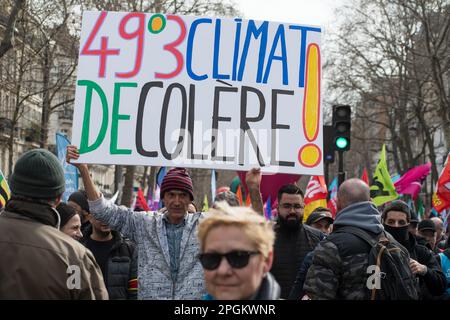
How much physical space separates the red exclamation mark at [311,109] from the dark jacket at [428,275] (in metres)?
1.45

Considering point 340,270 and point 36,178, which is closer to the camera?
point 36,178

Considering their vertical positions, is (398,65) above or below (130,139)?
above

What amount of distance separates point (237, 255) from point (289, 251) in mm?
3241

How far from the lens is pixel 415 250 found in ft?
21.5

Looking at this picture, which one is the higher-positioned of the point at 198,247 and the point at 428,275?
the point at 198,247

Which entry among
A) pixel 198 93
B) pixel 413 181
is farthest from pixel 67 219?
pixel 413 181

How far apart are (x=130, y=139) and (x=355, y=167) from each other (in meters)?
58.3

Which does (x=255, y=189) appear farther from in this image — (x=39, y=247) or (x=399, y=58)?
(x=399, y=58)

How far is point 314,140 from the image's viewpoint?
17.8 ft

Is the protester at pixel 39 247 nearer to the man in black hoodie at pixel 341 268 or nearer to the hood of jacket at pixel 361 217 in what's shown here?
the man in black hoodie at pixel 341 268
